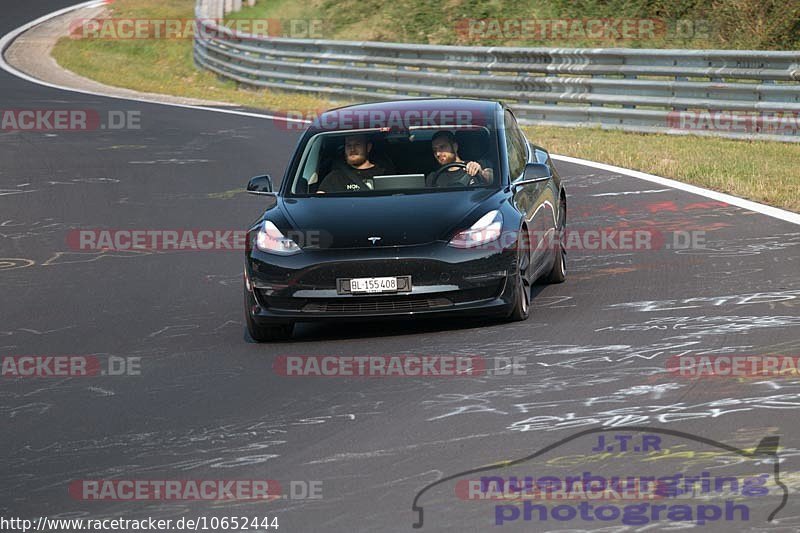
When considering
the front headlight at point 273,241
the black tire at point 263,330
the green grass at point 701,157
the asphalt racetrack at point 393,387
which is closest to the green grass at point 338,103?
the green grass at point 701,157

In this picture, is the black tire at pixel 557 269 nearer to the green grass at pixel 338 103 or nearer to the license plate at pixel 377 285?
the license plate at pixel 377 285

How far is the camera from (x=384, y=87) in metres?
27.0

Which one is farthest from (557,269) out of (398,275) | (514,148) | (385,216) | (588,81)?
(588,81)

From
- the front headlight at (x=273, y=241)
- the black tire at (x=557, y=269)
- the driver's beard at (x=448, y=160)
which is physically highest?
the driver's beard at (x=448, y=160)

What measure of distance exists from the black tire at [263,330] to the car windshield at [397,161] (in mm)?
1141

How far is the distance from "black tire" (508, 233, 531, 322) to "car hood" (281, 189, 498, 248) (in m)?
0.37

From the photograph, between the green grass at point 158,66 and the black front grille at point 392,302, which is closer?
the black front grille at point 392,302

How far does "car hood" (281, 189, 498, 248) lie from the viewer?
9742 millimetres

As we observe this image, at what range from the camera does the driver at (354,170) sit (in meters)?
10.8

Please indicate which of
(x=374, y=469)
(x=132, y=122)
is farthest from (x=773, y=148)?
(x=374, y=469)

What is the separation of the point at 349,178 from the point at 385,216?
2.98ft

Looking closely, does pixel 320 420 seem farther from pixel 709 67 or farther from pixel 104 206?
pixel 709 67

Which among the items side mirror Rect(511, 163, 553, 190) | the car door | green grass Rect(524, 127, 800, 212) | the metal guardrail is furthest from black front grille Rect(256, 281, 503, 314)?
the metal guardrail

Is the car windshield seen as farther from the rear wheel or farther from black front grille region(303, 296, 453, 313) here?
black front grille region(303, 296, 453, 313)
